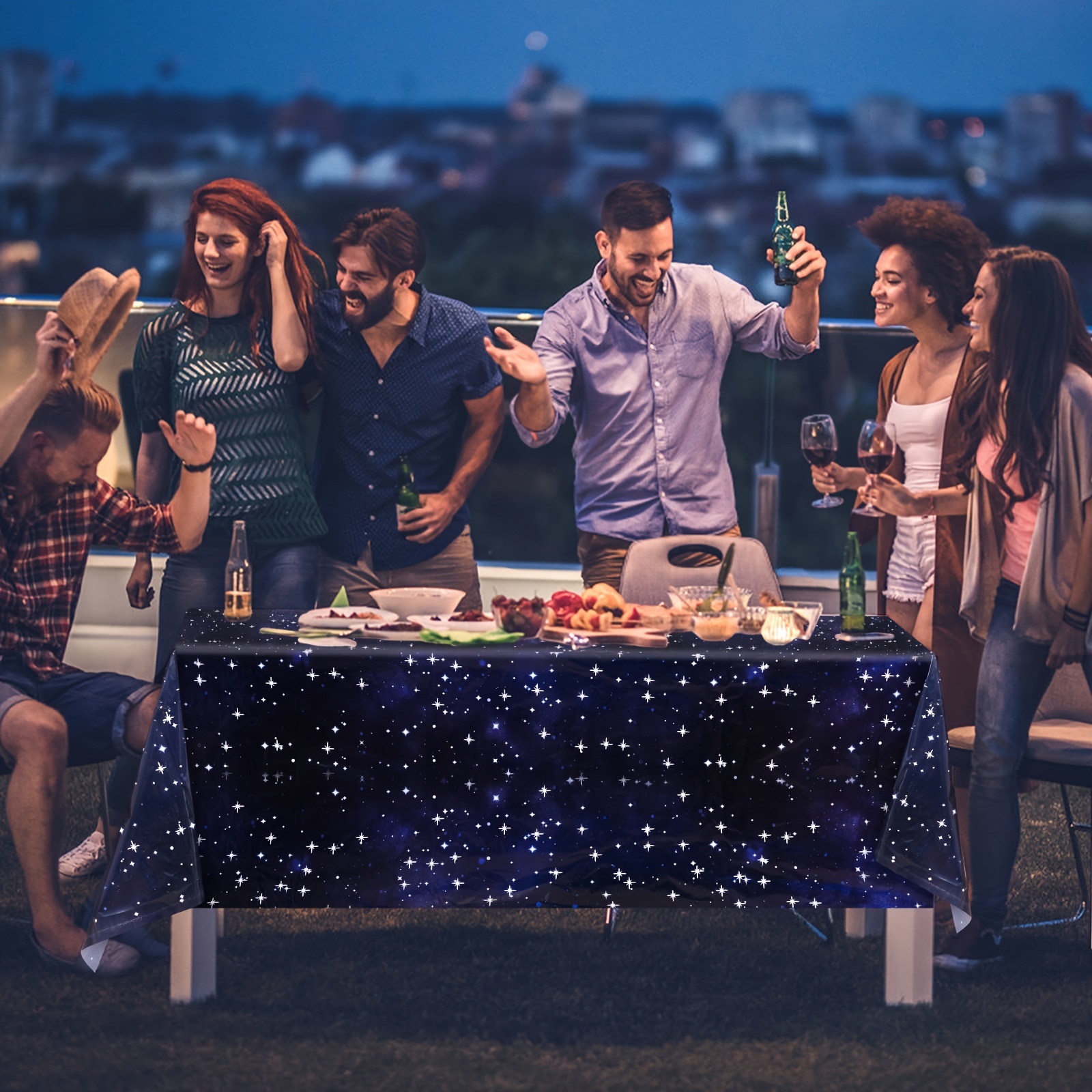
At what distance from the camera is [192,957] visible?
8.86ft

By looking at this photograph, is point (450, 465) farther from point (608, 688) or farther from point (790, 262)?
point (608, 688)

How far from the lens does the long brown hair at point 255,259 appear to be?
12.2 ft

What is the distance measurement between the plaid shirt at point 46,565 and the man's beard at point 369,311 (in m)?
0.90

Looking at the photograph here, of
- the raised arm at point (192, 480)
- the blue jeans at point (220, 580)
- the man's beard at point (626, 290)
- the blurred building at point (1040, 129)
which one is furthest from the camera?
the blurred building at point (1040, 129)

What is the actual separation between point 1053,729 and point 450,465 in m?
1.70

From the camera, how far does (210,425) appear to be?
3518mm

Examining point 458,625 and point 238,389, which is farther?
point 238,389

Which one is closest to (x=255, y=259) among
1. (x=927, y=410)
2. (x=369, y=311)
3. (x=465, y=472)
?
(x=369, y=311)

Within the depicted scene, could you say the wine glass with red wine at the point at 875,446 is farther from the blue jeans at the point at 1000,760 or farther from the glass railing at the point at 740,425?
the glass railing at the point at 740,425

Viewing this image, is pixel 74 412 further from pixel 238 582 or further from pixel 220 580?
pixel 238 582

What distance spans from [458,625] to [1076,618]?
132cm

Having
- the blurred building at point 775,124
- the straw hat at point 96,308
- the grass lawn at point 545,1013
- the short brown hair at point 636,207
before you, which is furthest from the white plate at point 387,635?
the blurred building at point 775,124

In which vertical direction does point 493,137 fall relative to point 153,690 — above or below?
above

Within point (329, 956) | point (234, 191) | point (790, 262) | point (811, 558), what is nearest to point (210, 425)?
point (234, 191)
